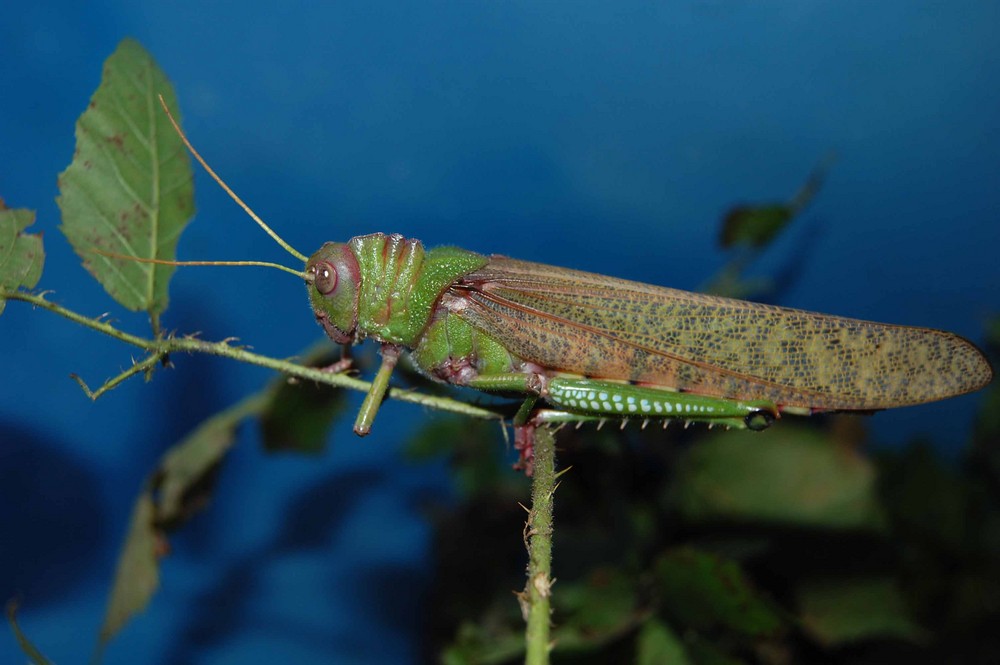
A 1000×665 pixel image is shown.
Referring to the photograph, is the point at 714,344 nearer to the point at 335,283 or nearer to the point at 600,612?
the point at 335,283

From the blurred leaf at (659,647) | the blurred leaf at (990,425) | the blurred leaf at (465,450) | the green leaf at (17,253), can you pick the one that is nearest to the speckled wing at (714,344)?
the green leaf at (17,253)

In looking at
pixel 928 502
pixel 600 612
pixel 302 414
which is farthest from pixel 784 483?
pixel 302 414

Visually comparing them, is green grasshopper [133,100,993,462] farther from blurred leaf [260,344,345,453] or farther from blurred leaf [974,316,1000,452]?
blurred leaf [974,316,1000,452]

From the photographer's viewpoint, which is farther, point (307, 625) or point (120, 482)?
point (307, 625)

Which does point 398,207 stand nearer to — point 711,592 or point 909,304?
point 711,592

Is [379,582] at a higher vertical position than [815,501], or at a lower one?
lower

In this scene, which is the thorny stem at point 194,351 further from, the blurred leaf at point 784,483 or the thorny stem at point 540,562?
the blurred leaf at point 784,483

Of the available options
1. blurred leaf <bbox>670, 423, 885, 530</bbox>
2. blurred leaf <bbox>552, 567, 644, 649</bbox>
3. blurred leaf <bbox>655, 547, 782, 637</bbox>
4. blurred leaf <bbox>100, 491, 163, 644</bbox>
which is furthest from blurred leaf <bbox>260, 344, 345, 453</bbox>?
blurred leaf <bbox>670, 423, 885, 530</bbox>

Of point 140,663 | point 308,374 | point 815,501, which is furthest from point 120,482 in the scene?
point 815,501
